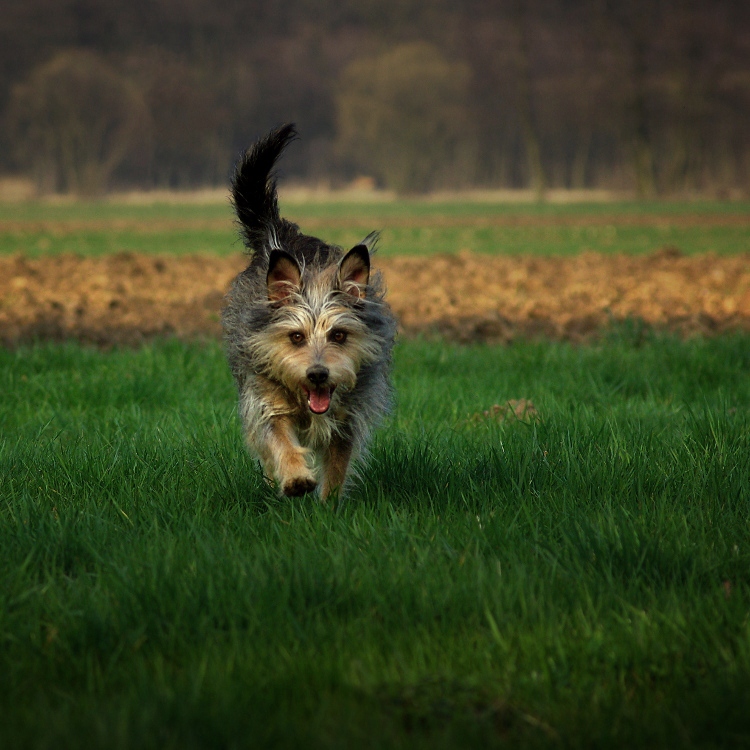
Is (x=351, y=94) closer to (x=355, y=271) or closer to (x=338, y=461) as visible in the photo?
(x=355, y=271)

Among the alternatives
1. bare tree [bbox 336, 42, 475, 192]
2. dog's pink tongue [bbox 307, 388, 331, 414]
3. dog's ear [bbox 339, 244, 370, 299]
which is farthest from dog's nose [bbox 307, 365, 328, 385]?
bare tree [bbox 336, 42, 475, 192]

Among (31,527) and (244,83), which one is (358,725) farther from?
(244,83)

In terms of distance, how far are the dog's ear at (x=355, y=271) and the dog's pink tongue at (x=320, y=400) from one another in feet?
1.86

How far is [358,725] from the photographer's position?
273 centimetres

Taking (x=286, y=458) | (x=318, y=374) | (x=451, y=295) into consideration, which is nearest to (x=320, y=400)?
(x=318, y=374)

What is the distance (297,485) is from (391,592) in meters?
1.17

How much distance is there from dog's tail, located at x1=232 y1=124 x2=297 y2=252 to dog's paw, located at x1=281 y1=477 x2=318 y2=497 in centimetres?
156

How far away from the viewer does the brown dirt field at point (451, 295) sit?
10977mm

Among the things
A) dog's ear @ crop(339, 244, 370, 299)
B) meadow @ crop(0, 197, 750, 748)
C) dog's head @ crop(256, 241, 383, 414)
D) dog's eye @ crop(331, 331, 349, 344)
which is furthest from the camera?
dog's ear @ crop(339, 244, 370, 299)

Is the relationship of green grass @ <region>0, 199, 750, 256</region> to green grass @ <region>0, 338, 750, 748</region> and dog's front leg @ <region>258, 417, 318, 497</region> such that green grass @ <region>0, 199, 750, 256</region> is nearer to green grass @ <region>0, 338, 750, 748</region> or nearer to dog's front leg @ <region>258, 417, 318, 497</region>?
green grass @ <region>0, 338, 750, 748</region>

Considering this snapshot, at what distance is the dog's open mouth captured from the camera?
4.64 meters

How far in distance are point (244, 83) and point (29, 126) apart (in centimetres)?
2536

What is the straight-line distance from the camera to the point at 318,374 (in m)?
4.55

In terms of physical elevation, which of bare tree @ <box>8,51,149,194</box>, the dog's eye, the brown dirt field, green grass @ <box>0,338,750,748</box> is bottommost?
green grass @ <box>0,338,750,748</box>
